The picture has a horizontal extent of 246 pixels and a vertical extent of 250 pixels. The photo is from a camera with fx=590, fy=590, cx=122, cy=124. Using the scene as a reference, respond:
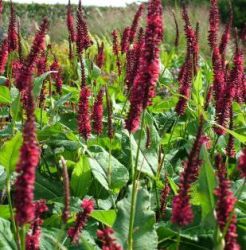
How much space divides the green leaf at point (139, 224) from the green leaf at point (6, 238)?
1.45 ft

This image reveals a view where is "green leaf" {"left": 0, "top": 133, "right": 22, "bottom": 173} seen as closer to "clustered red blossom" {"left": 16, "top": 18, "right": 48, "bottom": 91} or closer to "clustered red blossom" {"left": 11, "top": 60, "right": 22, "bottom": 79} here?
"clustered red blossom" {"left": 16, "top": 18, "right": 48, "bottom": 91}

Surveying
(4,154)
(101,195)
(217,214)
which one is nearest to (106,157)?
(101,195)

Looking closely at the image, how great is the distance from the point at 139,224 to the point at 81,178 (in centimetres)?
77

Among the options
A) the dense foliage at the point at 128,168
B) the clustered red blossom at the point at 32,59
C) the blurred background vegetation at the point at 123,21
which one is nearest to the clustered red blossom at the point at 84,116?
the dense foliage at the point at 128,168

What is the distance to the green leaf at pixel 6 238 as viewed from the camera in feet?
7.27

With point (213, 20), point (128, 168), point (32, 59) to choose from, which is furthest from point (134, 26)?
point (32, 59)

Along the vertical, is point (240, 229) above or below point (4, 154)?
below

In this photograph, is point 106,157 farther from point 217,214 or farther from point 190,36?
point 217,214

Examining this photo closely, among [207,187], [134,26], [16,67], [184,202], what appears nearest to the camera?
[184,202]

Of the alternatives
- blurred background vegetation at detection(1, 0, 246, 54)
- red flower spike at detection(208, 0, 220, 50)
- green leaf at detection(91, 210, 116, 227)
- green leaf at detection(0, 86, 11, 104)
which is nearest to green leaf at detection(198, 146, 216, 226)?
green leaf at detection(91, 210, 116, 227)

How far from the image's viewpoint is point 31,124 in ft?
4.91

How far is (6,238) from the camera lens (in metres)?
2.25

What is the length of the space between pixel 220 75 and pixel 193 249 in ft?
3.44

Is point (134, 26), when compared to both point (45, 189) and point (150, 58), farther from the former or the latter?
point (150, 58)
